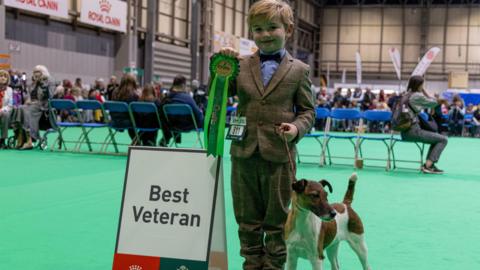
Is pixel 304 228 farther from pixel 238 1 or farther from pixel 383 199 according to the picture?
pixel 238 1

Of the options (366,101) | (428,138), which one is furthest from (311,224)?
(366,101)

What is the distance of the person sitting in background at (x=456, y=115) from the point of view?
19422mm

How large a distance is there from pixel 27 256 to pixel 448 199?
413 cm

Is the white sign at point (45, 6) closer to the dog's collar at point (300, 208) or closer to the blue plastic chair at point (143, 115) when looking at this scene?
the blue plastic chair at point (143, 115)

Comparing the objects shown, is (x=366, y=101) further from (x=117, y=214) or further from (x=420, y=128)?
(x=117, y=214)

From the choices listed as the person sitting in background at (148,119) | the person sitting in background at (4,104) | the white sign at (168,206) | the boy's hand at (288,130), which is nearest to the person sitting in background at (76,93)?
the person sitting in background at (4,104)

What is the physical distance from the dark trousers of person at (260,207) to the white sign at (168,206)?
157 mm

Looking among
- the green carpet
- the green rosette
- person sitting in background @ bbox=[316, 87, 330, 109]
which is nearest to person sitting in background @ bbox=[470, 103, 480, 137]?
person sitting in background @ bbox=[316, 87, 330, 109]

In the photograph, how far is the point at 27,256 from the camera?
10.6 feet

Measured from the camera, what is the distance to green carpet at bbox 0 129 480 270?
3.32 metres

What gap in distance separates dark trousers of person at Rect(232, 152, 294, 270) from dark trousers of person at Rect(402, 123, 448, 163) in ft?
18.5

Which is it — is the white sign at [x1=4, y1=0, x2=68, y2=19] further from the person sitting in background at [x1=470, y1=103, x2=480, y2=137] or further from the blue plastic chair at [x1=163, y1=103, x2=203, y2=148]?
the person sitting in background at [x1=470, y1=103, x2=480, y2=137]

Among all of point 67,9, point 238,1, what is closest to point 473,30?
point 238,1

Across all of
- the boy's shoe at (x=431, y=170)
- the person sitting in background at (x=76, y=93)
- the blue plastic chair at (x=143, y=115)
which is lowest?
the boy's shoe at (x=431, y=170)
